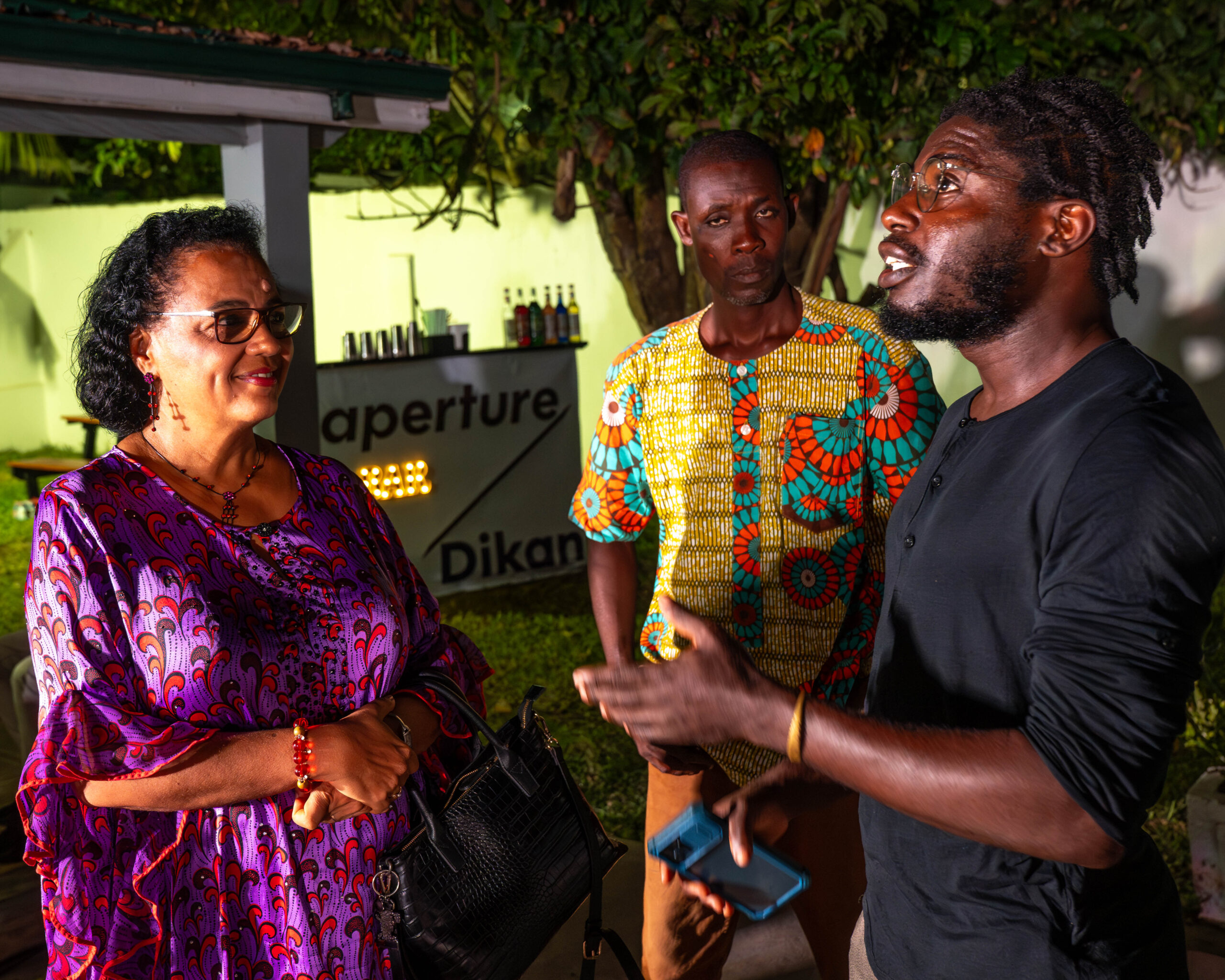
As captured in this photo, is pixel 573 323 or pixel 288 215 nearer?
pixel 288 215

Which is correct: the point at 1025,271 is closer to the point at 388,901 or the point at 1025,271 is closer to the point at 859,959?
the point at 859,959

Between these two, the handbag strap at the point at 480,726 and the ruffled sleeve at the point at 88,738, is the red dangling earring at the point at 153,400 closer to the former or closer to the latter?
the ruffled sleeve at the point at 88,738

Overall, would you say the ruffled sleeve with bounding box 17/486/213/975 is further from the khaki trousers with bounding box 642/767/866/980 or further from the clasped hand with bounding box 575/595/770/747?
the khaki trousers with bounding box 642/767/866/980

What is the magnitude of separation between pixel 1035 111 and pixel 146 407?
1.66 meters

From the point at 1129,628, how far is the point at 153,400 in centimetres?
179

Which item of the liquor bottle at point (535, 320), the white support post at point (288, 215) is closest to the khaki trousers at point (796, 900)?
the white support post at point (288, 215)

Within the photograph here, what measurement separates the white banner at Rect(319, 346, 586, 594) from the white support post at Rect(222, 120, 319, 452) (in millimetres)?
2849

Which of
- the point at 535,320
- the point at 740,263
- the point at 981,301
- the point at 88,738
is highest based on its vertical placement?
the point at 535,320

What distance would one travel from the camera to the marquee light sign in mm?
7469

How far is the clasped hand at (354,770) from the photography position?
6.16 ft

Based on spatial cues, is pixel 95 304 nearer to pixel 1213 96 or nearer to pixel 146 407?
pixel 146 407

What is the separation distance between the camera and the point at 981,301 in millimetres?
1410

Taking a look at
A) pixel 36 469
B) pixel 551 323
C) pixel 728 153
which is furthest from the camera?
pixel 36 469

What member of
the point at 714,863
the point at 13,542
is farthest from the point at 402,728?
the point at 13,542
